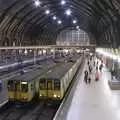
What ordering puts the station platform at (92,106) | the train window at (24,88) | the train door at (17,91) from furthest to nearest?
the train door at (17,91) → the train window at (24,88) → the station platform at (92,106)

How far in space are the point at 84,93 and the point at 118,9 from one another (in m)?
11.0

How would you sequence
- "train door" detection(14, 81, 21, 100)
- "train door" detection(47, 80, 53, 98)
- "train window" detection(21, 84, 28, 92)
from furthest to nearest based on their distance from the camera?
"train door" detection(47, 80, 53, 98)
"train door" detection(14, 81, 21, 100)
"train window" detection(21, 84, 28, 92)

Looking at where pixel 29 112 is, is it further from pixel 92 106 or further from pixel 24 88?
pixel 92 106

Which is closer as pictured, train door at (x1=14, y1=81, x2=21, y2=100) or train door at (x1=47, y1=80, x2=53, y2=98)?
train door at (x1=14, y1=81, x2=21, y2=100)

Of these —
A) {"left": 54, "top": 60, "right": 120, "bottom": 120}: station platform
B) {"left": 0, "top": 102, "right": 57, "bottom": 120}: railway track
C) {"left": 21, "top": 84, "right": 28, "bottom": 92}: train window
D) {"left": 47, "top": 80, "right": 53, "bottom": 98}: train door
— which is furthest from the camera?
{"left": 47, "top": 80, "right": 53, "bottom": 98}: train door

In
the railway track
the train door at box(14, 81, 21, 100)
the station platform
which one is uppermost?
the train door at box(14, 81, 21, 100)

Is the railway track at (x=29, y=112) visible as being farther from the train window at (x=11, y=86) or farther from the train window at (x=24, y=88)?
the train window at (x=24, y=88)

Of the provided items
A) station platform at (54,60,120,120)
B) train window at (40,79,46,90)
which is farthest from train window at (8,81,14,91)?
station platform at (54,60,120,120)

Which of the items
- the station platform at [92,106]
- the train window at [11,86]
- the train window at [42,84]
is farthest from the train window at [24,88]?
the station platform at [92,106]

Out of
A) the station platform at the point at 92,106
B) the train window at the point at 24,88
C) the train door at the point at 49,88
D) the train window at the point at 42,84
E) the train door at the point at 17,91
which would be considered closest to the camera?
the station platform at the point at 92,106

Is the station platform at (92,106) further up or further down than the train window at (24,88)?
further down

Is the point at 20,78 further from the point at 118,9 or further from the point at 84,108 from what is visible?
the point at 118,9

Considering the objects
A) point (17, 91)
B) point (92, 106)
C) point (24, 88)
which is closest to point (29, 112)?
point (17, 91)

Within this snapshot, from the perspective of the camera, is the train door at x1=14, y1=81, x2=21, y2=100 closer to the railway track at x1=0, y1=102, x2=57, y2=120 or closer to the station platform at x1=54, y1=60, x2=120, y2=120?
the railway track at x1=0, y1=102, x2=57, y2=120
